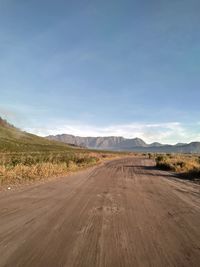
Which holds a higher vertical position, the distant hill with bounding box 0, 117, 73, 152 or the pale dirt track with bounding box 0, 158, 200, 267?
the distant hill with bounding box 0, 117, 73, 152

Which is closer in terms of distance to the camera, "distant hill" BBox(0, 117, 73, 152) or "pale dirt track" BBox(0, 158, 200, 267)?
"pale dirt track" BBox(0, 158, 200, 267)

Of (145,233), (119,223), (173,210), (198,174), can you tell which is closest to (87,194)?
(173,210)

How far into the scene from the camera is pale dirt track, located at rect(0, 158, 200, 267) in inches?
183

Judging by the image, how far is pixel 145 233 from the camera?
20.4ft

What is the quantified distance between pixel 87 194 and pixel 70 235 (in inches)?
229

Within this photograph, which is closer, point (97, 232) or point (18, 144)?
point (97, 232)

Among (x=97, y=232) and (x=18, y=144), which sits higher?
(x=18, y=144)

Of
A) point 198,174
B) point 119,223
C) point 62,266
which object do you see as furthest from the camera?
point 198,174

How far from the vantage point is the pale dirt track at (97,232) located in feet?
15.3

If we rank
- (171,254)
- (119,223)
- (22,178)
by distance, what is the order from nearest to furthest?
1. (171,254)
2. (119,223)
3. (22,178)

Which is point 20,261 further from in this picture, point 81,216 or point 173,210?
point 173,210

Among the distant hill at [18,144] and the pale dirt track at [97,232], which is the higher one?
the distant hill at [18,144]

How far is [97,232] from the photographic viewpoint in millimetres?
6176

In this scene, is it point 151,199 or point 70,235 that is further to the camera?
point 151,199
